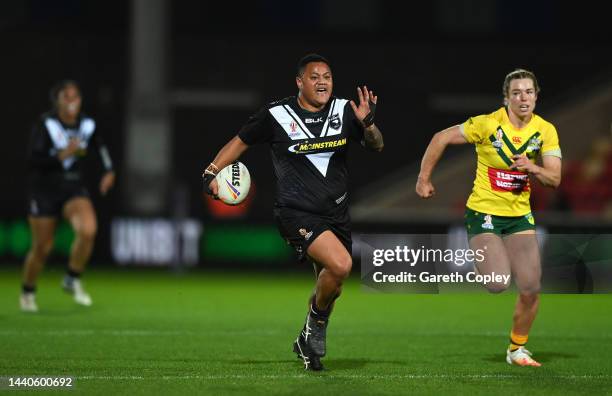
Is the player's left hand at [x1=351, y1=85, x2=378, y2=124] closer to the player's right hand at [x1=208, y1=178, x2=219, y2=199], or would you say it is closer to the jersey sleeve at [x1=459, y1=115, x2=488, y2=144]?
the jersey sleeve at [x1=459, y1=115, x2=488, y2=144]

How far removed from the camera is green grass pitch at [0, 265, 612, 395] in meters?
7.64

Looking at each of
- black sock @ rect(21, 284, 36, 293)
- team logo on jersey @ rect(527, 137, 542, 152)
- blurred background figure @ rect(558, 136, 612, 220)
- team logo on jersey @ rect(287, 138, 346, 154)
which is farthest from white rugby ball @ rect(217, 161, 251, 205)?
blurred background figure @ rect(558, 136, 612, 220)

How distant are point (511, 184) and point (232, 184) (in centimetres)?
203

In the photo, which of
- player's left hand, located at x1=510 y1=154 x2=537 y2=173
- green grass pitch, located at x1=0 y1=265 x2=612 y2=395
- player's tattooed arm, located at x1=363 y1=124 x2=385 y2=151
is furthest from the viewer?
player's tattooed arm, located at x1=363 y1=124 x2=385 y2=151

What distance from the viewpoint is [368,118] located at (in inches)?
316

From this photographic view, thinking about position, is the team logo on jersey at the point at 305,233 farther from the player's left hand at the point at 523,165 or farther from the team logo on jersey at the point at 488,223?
the player's left hand at the point at 523,165

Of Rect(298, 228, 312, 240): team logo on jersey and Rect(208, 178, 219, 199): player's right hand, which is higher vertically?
Rect(208, 178, 219, 199): player's right hand

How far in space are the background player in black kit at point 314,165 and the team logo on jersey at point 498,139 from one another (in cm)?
88

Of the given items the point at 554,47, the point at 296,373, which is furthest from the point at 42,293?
the point at 554,47

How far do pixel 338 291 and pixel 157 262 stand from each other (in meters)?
9.93

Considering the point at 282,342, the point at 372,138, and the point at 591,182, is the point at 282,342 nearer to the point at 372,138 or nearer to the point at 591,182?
the point at 372,138

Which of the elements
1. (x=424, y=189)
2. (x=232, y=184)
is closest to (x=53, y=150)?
(x=232, y=184)

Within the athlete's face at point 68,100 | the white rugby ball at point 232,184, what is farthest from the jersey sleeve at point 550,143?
the athlete's face at point 68,100

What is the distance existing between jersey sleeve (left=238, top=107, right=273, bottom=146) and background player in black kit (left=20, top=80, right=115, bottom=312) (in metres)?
4.32
